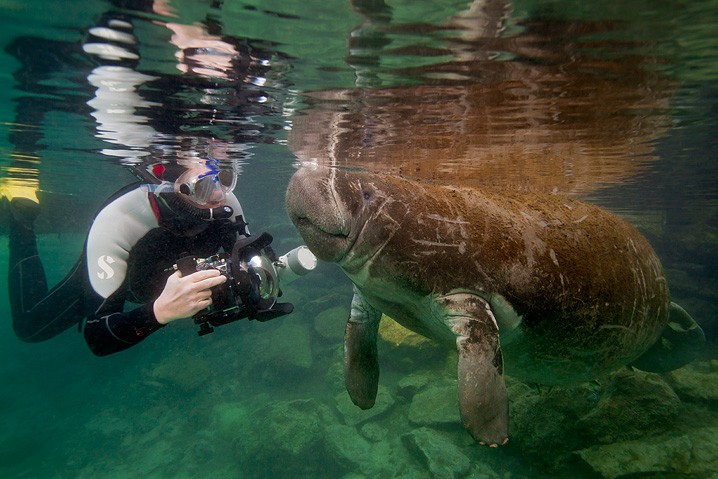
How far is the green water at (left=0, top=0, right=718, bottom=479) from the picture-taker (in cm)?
420

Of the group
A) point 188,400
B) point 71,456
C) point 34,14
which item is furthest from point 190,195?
point 71,456

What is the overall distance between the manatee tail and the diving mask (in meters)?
5.97

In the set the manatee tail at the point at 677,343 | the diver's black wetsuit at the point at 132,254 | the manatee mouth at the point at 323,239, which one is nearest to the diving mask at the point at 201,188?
the diver's black wetsuit at the point at 132,254

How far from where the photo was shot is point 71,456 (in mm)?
11969

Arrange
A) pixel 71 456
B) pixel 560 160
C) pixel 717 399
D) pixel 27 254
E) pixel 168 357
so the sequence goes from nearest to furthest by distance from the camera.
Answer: pixel 717 399
pixel 27 254
pixel 560 160
pixel 71 456
pixel 168 357

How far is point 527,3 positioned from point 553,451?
20.4 ft

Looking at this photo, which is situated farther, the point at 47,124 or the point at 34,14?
the point at 47,124

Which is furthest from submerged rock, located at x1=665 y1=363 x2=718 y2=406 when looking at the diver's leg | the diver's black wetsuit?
the diver's leg

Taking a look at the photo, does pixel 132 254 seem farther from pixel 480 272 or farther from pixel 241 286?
pixel 480 272

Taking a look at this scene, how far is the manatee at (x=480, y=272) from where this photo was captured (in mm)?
2760

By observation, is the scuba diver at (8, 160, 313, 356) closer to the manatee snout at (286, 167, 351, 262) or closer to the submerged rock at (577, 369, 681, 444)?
the manatee snout at (286, 167, 351, 262)

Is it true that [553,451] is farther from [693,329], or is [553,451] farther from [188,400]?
[188,400]

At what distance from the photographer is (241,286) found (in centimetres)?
343

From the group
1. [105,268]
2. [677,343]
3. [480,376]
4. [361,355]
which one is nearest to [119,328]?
[105,268]
